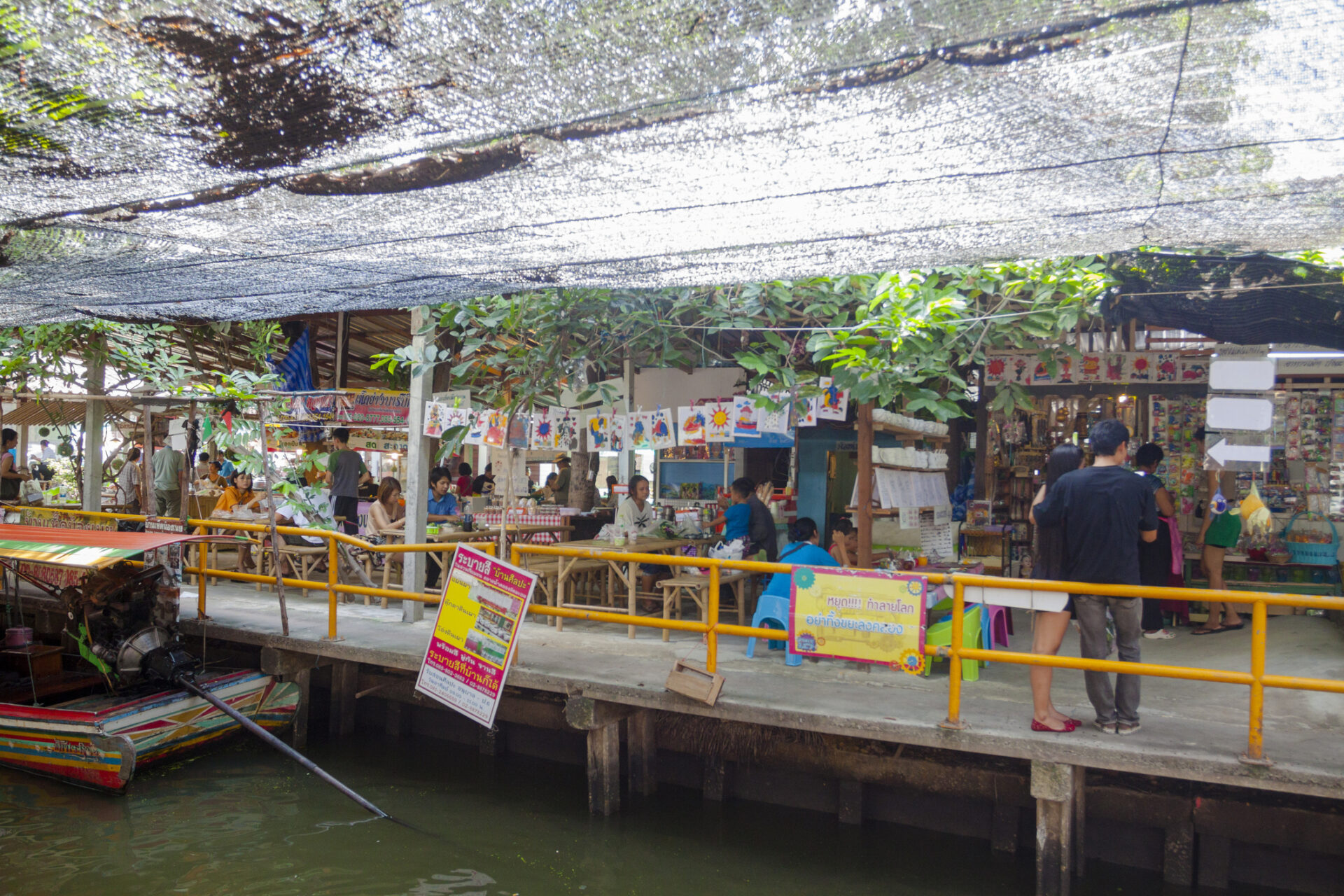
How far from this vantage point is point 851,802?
602 centimetres

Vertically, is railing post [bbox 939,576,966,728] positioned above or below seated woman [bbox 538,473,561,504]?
below

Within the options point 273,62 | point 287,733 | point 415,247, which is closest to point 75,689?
point 287,733

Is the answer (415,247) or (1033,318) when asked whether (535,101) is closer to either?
(415,247)

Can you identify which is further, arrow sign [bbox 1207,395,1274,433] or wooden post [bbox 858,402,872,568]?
arrow sign [bbox 1207,395,1274,433]

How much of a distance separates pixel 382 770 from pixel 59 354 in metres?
7.48

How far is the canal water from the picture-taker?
5.23 m

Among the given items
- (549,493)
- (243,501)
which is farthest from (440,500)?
(243,501)

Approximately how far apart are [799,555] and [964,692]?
1.52m

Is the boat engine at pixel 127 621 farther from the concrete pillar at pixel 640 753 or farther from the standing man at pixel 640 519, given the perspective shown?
the standing man at pixel 640 519

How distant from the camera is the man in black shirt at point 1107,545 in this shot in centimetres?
484

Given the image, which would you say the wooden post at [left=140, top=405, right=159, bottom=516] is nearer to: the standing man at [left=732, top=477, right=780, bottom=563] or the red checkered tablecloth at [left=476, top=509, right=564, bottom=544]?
the red checkered tablecloth at [left=476, top=509, right=564, bottom=544]

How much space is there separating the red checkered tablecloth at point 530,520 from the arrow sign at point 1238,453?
636 cm

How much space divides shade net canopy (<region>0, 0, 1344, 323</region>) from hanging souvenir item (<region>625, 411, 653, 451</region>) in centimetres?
397

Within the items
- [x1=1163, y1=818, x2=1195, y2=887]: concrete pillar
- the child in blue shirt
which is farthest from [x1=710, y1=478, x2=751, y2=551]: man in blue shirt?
[x1=1163, y1=818, x2=1195, y2=887]: concrete pillar
